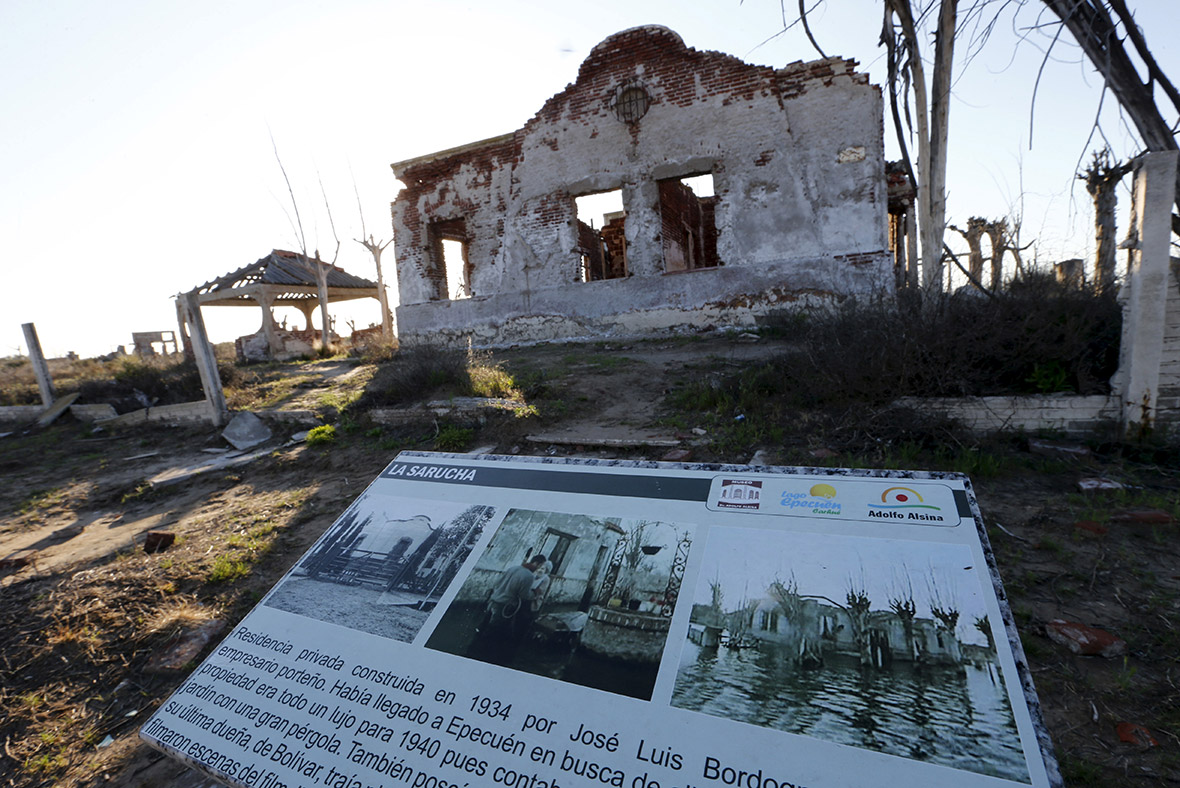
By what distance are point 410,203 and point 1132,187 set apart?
12939 millimetres

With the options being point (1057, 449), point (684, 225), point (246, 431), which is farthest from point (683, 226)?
point (1057, 449)

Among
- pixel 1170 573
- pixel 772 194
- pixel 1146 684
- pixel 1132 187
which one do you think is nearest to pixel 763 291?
pixel 772 194

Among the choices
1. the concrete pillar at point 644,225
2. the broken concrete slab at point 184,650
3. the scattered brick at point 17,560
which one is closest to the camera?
the broken concrete slab at point 184,650

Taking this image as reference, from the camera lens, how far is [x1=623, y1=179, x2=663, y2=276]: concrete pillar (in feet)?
35.7

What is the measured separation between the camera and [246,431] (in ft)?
23.0

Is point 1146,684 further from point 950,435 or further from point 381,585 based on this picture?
point 381,585

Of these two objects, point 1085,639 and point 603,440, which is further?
point 603,440

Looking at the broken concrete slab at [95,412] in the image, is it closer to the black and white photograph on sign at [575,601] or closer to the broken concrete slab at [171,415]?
the broken concrete slab at [171,415]

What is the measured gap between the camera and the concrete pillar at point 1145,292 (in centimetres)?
369

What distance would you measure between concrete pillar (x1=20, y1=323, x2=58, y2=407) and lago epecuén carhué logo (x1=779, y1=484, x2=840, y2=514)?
13874 millimetres

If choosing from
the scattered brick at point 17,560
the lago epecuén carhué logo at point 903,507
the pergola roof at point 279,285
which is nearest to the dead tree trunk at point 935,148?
the lago epecuén carhué logo at point 903,507

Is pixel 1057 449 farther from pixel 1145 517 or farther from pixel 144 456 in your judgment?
pixel 144 456

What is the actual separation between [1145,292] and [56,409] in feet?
50.1

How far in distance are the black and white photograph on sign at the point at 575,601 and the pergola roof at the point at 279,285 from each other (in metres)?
16.3
